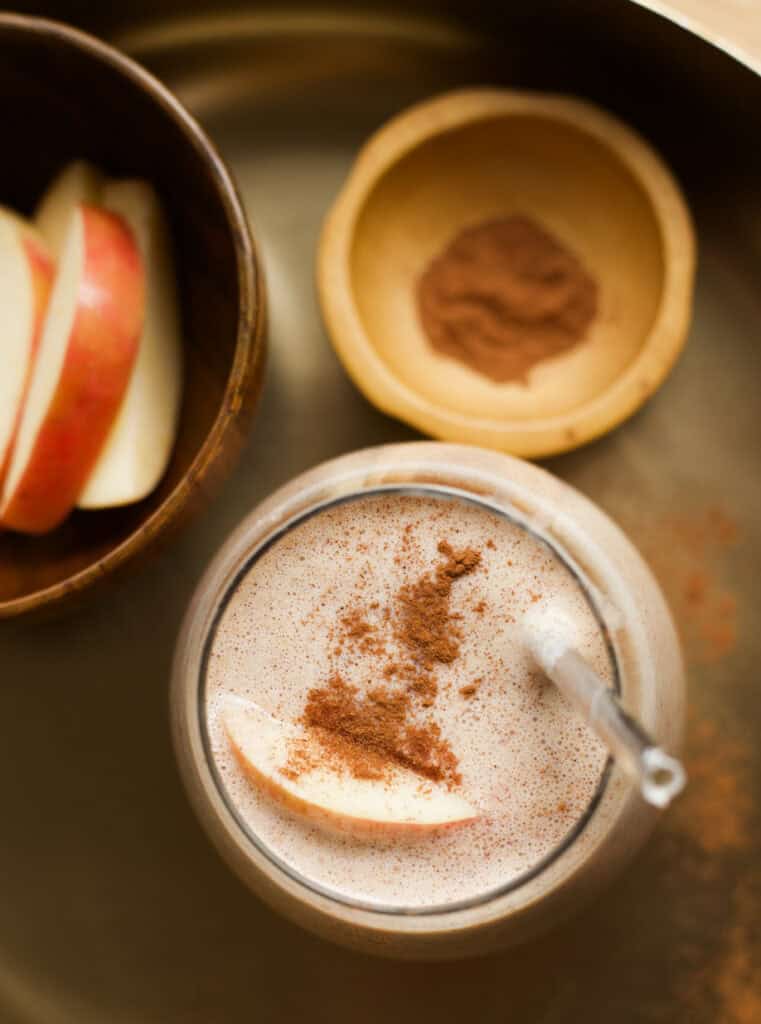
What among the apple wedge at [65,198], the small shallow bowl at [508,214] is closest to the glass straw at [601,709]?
the small shallow bowl at [508,214]

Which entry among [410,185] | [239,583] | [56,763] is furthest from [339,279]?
[56,763]

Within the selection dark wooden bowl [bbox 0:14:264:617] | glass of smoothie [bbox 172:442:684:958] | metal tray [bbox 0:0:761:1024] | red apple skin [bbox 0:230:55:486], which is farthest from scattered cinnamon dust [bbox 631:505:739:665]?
red apple skin [bbox 0:230:55:486]

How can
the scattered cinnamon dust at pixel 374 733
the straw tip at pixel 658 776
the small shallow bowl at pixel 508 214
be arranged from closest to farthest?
1. the straw tip at pixel 658 776
2. the scattered cinnamon dust at pixel 374 733
3. the small shallow bowl at pixel 508 214

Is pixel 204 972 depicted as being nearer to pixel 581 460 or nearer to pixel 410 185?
pixel 581 460

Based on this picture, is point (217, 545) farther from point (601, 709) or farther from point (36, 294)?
point (601, 709)

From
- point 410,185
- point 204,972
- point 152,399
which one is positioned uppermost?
point 410,185

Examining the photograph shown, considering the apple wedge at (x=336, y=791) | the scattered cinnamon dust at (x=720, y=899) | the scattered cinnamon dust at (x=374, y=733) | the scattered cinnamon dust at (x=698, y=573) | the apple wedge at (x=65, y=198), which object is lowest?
the scattered cinnamon dust at (x=720, y=899)

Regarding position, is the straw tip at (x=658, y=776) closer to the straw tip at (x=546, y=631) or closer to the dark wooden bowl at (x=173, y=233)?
the straw tip at (x=546, y=631)
